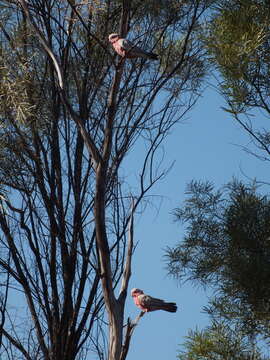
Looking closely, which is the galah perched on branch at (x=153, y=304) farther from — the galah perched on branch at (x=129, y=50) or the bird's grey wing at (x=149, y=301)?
the galah perched on branch at (x=129, y=50)

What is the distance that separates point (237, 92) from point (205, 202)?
983 mm

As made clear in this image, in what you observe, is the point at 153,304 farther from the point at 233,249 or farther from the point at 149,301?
the point at 233,249

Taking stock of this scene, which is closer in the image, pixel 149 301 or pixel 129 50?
pixel 149 301

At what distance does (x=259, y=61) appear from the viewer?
11.8 feet

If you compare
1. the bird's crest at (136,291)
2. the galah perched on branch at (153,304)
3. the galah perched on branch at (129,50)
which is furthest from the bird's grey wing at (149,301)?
the galah perched on branch at (129,50)

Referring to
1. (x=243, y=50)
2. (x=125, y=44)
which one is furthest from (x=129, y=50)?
(x=243, y=50)

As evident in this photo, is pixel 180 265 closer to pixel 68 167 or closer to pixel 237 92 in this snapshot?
pixel 68 167

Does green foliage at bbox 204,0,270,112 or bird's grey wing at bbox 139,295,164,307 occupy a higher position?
green foliage at bbox 204,0,270,112

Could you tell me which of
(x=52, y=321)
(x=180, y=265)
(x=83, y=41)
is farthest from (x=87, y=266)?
(x=83, y=41)

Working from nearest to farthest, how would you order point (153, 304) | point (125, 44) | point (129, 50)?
point (153, 304) < point (129, 50) < point (125, 44)

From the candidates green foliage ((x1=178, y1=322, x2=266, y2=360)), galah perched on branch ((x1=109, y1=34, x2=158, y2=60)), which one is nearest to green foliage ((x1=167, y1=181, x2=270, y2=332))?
green foliage ((x1=178, y1=322, x2=266, y2=360))

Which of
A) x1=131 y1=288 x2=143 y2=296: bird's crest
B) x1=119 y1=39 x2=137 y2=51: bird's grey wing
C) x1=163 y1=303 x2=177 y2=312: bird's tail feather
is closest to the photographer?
x1=163 y1=303 x2=177 y2=312: bird's tail feather

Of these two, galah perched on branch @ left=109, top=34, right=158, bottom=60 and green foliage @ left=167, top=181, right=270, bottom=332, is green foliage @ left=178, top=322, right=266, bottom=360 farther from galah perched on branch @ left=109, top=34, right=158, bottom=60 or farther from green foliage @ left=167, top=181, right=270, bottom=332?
galah perched on branch @ left=109, top=34, right=158, bottom=60

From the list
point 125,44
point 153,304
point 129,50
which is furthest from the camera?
point 125,44
